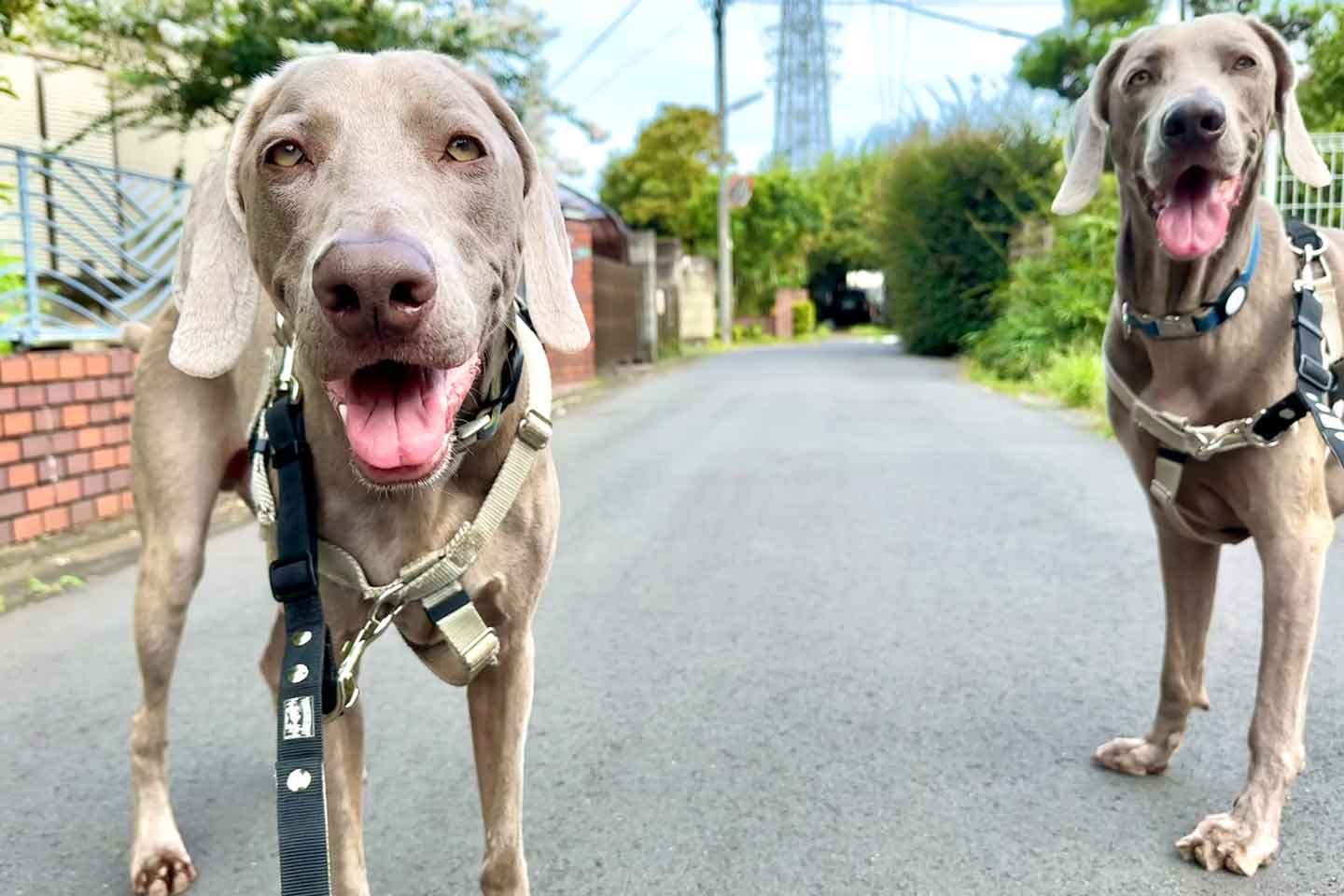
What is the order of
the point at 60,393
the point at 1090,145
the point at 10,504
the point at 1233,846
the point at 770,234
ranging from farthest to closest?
1. the point at 770,234
2. the point at 60,393
3. the point at 10,504
4. the point at 1090,145
5. the point at 1233,846

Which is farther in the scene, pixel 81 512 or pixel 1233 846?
pixel 81 512

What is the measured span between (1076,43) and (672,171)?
16720mm

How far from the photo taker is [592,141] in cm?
1273

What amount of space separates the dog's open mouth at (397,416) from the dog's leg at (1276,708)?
1.94 meters

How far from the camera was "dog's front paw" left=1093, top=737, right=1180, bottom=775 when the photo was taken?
2.91 meters

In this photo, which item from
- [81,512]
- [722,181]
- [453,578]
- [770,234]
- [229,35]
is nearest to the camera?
[453,578]

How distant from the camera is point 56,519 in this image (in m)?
5.44

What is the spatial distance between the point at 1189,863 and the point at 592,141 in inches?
451

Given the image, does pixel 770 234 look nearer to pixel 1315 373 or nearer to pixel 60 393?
pixel 60 393

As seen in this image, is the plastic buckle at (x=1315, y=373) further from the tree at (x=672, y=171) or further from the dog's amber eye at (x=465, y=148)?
the tree at (x=672, y=171)

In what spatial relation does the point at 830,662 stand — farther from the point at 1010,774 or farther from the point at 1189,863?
the point at 1189,863

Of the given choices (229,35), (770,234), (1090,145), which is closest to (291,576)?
(1090,145)

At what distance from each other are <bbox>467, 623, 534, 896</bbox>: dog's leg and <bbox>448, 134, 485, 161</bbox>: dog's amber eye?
2.93 ft

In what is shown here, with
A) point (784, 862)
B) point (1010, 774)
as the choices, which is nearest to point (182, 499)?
point (784, 862)
